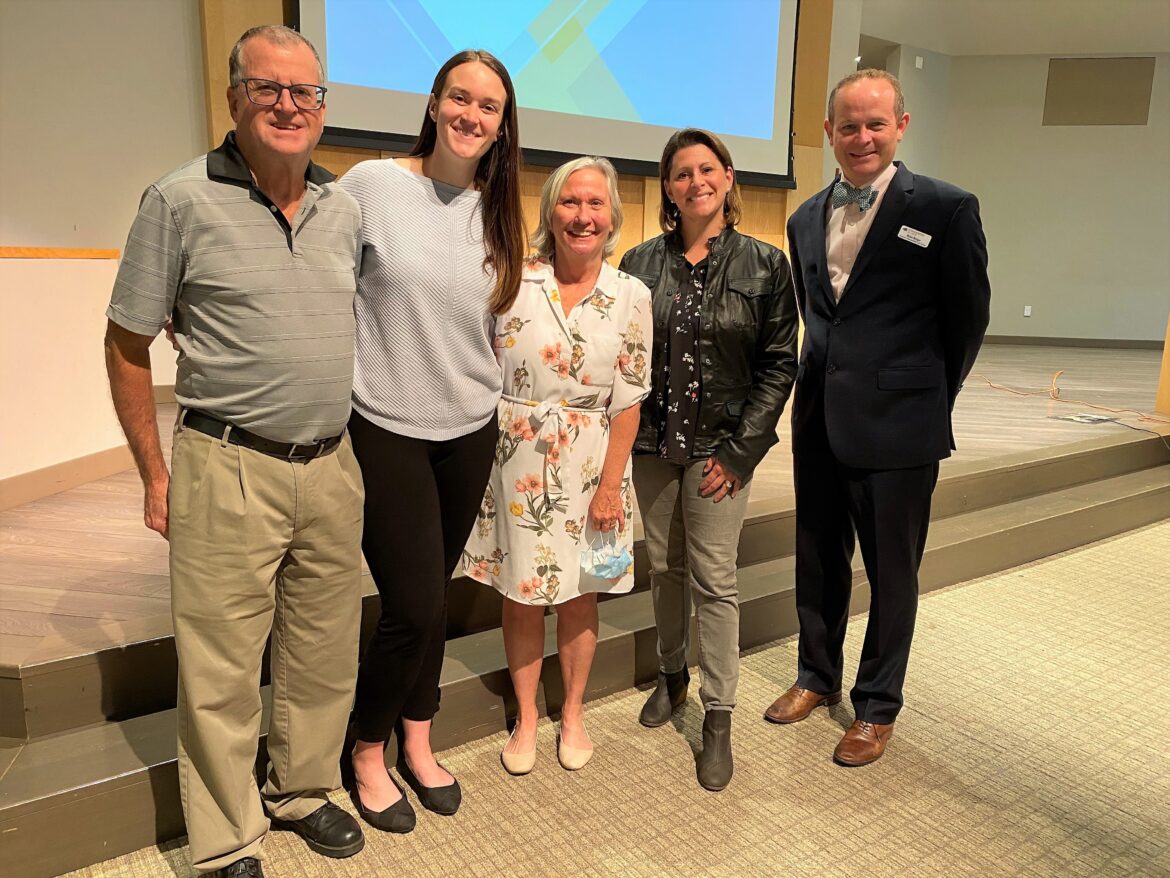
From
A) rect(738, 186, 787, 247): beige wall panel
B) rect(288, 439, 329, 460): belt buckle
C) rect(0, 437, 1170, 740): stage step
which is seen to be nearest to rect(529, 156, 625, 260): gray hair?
rect(288, 439, 329, 460): belt buckle

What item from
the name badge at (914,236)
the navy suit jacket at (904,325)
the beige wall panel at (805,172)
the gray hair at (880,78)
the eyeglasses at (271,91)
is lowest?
the navy suit jacket at (904,325)

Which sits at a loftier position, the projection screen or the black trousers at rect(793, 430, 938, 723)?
the projection screen

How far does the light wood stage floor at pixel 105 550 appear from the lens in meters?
2.00

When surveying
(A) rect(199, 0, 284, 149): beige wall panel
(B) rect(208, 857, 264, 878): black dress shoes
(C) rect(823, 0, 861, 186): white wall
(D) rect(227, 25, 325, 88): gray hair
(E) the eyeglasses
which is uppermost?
(C) rect(823, 0, 861, 186): white wall

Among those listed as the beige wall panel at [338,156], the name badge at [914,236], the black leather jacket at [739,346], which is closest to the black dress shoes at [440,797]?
the black leather jacket at [739,346]

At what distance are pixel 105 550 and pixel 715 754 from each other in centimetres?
196

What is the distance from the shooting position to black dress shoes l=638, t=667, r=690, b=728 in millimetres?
2283

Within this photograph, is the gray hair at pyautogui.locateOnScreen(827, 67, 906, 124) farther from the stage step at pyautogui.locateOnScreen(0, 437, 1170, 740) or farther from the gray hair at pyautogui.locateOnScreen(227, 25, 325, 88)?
the stage step at pyautogui.locateOnScreen(0, 437, 1170, 740)

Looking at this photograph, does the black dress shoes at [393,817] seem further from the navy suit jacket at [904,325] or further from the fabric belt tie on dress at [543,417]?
the navy suit jacket at [904,325]

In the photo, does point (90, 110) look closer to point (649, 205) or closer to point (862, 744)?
point (649, 205)

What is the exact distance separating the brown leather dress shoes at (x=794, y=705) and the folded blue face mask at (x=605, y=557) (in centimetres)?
71

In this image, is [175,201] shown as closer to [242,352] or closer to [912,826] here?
[242,352]

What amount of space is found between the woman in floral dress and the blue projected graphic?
2705 mm

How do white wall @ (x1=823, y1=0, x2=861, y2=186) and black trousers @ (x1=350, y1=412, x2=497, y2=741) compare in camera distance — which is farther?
white wall @ (x1=823, y1=0, x2=861, y2=186)
